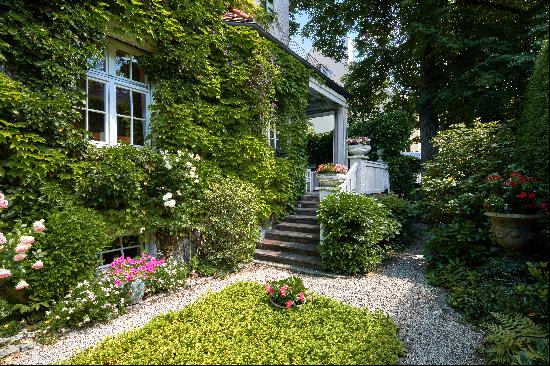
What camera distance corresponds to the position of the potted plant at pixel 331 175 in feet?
23.5

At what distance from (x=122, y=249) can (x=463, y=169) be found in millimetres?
7304

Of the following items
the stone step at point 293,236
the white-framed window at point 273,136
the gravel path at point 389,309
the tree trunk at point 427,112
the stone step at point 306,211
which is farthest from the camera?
the tree trunk at point 427,112

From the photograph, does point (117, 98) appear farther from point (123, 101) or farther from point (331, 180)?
point (331, 180)

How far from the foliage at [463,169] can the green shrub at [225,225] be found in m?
4.19

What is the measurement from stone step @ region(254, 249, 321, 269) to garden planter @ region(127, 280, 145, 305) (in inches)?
118

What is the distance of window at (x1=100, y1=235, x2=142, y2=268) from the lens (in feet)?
18.6

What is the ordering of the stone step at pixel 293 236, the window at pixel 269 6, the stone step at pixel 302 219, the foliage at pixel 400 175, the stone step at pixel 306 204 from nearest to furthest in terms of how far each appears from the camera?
the stone step at pixel 293 236 → the stone step at pixel 302 219 → the stone step at pixel 306 204 → the window at pixel 269 6 → the foliage at pixel 400 175

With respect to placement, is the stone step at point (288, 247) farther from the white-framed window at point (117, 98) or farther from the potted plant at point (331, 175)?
the white-framed window at point (117, 98)

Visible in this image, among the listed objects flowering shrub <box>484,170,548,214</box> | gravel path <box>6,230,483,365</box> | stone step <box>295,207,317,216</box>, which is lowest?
gravel path <box>6,230,483,365</box>

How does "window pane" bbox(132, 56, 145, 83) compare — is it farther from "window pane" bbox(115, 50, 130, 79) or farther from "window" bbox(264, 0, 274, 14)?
"window" bbox(264, 0, 274, 14)

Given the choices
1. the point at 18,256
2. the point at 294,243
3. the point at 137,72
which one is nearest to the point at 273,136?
the point at 294,243

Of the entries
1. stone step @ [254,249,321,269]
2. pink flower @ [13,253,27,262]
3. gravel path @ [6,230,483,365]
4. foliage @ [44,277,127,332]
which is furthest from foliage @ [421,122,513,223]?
pink flower @ [13,253,27,262]

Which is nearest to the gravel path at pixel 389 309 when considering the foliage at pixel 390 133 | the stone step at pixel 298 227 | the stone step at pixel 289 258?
the stone step at pixel 289 258

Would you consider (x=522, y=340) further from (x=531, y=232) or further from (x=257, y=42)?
(x=257, y=42)
